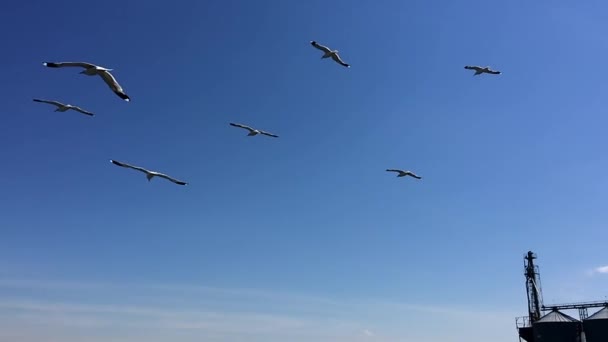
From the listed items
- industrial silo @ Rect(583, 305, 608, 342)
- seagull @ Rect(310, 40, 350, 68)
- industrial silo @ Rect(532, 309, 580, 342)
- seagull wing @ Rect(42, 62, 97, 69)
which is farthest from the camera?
industrial silo @ Rect(532, 309, 580, 342)

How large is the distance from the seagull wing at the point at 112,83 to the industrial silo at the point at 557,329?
3420 inches

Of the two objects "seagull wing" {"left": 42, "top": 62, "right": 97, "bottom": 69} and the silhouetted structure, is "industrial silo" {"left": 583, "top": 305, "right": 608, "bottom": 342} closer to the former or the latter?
the silhouetted structure

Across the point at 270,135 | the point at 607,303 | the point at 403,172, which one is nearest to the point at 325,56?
the point at 270,135

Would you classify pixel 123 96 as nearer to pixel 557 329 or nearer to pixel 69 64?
pixel 69 64

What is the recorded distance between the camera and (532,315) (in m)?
108

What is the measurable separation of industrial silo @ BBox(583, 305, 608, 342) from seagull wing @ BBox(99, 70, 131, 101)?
86984mm

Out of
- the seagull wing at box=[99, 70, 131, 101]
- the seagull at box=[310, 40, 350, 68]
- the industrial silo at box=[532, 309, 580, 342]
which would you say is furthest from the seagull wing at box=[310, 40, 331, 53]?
the industrial silo at box=[532, 309, 580, 342]

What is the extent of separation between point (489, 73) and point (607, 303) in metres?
70.0

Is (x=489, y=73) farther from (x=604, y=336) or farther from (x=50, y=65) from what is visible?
(x=604, y=336)

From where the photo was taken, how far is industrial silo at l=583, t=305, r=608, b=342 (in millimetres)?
82688

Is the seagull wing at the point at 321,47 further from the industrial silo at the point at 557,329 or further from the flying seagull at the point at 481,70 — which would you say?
the industrial silo at the point at 557,329

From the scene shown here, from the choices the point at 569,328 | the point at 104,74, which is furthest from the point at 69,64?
the point at 569,328

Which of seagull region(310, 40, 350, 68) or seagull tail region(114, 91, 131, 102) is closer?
seagull tail region(114, 91, 131, 102)

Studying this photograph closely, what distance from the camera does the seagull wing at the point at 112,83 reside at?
85.8ft
